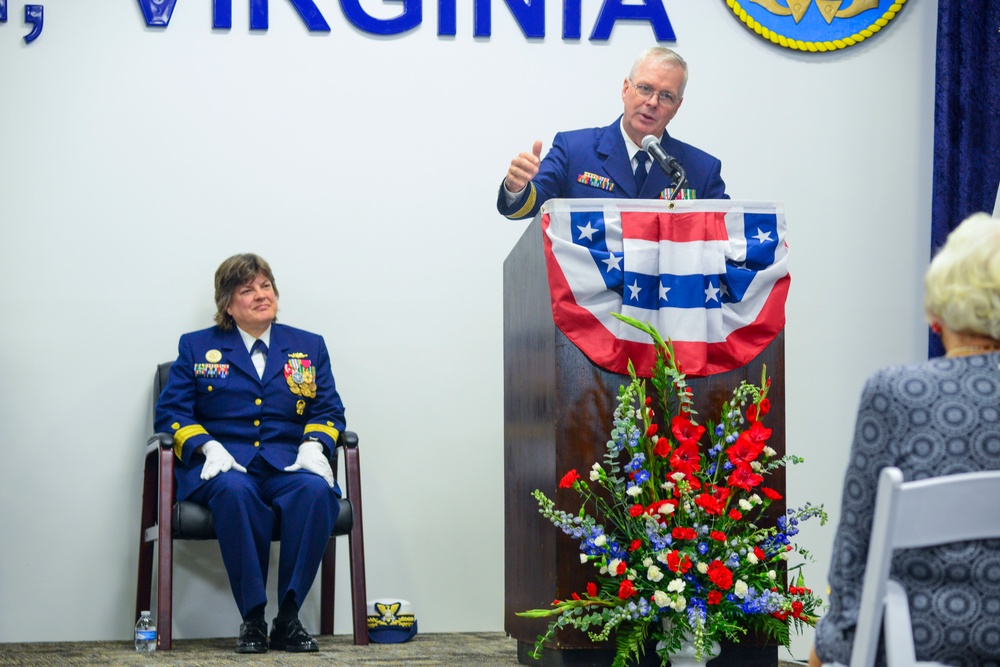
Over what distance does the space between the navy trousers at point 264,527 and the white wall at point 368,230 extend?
23.1 inches

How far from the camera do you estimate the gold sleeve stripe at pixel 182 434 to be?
3.90 meters

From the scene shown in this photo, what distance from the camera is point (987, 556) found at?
1.52 m

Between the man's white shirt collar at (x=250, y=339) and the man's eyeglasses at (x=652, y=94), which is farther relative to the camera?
the man's white shirt collar at (x=250, y=339)

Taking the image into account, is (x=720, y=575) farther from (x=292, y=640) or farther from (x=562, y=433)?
(x=292, y=640)

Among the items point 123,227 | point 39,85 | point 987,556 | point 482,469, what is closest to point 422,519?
point 482,469

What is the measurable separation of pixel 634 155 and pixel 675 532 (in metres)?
1.20

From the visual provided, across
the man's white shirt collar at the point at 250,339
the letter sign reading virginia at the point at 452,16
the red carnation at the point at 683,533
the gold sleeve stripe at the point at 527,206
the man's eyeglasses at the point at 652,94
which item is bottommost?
the red carnation at the point at 683,533

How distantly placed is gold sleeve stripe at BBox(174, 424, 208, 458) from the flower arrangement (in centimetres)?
163

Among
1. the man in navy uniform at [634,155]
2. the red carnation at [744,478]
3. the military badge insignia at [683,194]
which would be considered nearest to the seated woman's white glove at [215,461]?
the man in navy uniform at [634,155]

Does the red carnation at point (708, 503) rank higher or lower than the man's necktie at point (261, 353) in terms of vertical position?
lower

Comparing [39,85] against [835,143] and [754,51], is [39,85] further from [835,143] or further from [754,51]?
[835,143]

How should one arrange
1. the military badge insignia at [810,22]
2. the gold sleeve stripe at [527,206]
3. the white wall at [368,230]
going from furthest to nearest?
the military badge insignia at [810,22] → the white wall at [368,230] → the gold sleeve stripe at [527,206]

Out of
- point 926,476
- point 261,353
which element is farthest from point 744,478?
point 261,353

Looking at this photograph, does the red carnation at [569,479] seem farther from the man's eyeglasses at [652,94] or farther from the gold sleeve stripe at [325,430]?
the gold sleeve stripe at [325,430]
